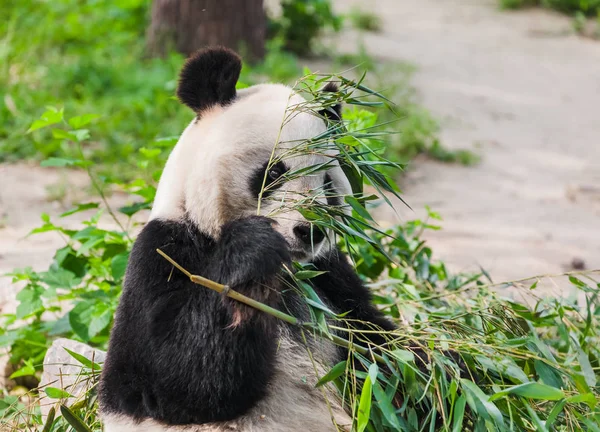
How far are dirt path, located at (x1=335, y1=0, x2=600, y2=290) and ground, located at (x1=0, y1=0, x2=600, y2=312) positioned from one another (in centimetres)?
2

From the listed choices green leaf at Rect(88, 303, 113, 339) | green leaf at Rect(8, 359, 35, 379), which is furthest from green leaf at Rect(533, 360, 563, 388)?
green leaf at Rect(8, 359, 35, 379)

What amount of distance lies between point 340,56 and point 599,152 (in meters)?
3.41

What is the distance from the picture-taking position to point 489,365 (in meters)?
2.84

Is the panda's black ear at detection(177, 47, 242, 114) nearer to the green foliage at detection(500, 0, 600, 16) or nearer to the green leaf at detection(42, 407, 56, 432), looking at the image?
the green leaf at detection(42, 407, 56, 432)

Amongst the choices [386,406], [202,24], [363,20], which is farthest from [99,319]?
[363,20]

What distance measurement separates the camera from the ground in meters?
6.03

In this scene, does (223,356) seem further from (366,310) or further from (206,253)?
(366,310)

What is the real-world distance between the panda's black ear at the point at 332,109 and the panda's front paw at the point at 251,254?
0.72 m

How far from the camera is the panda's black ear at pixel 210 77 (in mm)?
3039

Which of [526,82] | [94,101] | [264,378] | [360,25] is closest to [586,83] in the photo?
[526,82]

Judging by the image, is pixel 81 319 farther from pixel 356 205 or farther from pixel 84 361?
pixel 356 205

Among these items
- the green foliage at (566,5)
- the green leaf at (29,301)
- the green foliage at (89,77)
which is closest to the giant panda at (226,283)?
the green leaf at (29,301)

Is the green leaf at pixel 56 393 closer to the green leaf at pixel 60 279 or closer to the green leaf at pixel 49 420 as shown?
the green leaf at pixel 49 420

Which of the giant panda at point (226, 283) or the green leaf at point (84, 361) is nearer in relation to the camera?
the giant panda at point (226, 283)
